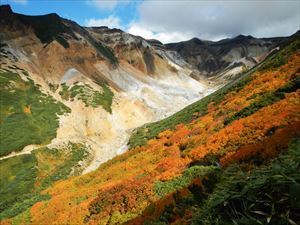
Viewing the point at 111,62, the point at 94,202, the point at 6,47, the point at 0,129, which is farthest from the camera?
the point at 111,62

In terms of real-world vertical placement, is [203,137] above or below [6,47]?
below

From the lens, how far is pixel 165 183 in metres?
19.8

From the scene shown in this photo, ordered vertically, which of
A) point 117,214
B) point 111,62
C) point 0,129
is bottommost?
point 117,214

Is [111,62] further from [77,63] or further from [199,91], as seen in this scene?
[199,91]

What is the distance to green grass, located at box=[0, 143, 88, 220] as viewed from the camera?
39.3 metres

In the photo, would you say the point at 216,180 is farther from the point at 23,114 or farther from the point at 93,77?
the point at 93,77

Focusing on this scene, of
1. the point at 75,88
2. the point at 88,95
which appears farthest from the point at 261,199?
the point at 75,88

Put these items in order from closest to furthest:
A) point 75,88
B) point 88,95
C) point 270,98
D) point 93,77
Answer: point 270,98
point 88,95
point 75,88
point 93,77

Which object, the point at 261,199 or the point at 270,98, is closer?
the point at 261,199

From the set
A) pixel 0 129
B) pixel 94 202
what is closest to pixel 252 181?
pixel 94 202

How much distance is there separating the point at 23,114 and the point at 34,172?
21.9 metres

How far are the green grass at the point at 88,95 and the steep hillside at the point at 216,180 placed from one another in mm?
33549

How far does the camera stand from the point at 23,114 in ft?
210

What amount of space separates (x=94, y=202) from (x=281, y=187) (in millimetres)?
18792
